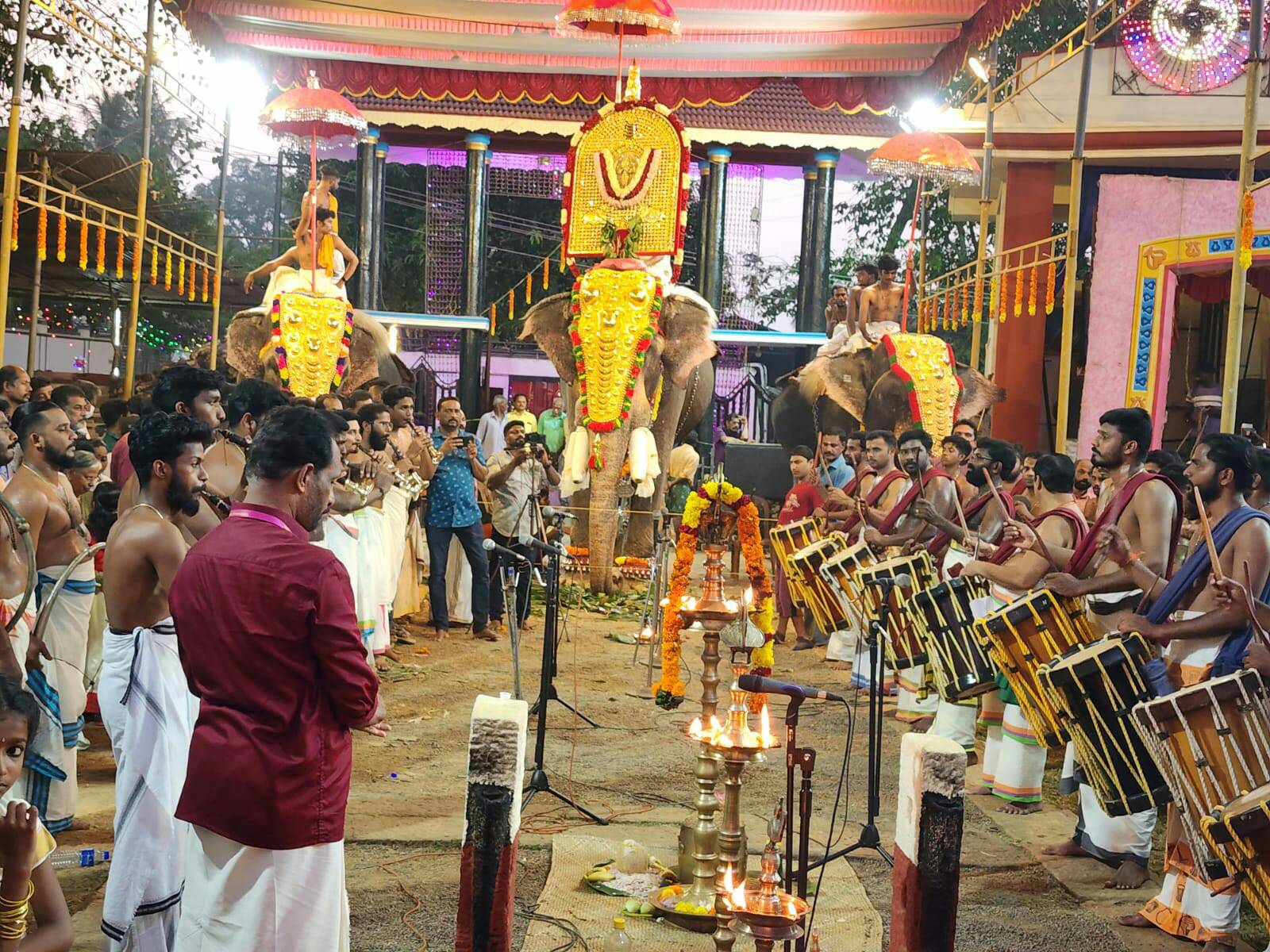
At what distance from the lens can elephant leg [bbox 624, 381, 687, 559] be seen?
12383mm

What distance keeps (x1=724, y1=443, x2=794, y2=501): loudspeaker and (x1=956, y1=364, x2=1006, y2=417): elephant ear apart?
2.99 metres

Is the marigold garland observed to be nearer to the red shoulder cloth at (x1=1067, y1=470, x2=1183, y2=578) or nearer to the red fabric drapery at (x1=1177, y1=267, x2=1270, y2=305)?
the red shoulder cloth at (x1=1067, y1=470, x2=1183, y2=578)

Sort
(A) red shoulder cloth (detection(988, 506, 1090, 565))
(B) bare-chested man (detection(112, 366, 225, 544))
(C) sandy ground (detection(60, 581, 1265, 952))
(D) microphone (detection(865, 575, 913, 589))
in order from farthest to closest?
(D) microphone (detection(865, 575, 913, 589)), (A) red shoulder cloth (detection(988, 506, 1090, 565)), (B) bare-chested man (detection(112, 366, 225, 544)), (C) sandy ground (detection(60, 581, 1265, 952))

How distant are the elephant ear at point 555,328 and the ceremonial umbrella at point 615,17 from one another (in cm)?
204

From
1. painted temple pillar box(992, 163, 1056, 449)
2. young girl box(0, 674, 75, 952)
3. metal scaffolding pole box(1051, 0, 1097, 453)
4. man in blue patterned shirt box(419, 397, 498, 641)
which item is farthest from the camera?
painted temple pillar box(992, 163, 1056, 449)

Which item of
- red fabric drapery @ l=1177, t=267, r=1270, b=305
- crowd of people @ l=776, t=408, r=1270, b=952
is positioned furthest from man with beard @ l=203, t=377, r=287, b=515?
red fabric drapery @ l=1177, t=267, r=1270, b=305

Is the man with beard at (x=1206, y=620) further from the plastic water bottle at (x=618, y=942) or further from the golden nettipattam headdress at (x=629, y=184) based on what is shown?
the golden nettipattam headdress at (x=629, y=184)

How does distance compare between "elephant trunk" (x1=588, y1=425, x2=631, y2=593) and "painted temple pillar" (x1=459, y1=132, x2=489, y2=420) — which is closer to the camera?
"elephant trunk" (x1=588, y1=425, x2=631, y2=593)

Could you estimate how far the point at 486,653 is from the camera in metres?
9.36

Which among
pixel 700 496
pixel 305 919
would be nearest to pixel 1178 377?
pixel 700 496

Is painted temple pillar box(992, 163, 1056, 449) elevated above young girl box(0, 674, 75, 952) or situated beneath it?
elevated above

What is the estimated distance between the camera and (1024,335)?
1666cm

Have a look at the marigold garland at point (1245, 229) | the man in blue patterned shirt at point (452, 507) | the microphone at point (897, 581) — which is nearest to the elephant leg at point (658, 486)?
the man in blue patterned shirt at point (452, 507)

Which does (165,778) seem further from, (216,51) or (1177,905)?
(216,51)
